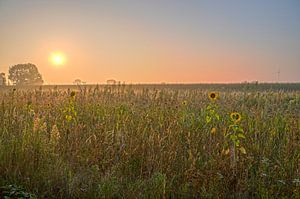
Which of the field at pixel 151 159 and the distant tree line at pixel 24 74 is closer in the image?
the field at pixel 151 159

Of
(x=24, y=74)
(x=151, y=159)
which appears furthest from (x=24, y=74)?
(x=151, y=159)

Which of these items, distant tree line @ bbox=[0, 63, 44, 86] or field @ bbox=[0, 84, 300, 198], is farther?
distant tree line @ bbox=[0, 63, 44, 86]

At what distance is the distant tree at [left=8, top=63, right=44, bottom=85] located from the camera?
60.3 metres

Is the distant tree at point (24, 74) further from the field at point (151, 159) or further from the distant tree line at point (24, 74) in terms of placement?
the field at point (151, 159)

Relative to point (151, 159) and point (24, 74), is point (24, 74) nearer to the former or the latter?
point (24, 74)

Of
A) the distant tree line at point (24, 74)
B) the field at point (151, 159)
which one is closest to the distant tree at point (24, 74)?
the distant tree line at point (24, 74)

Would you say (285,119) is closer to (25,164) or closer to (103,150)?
(103,150)

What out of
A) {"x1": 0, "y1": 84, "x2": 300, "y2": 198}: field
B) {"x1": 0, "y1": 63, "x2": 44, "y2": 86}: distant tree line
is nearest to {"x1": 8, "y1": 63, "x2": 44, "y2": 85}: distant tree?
{"x1": 0, "y1": 63, "x2": 44, "y2": 86}: distant tree line

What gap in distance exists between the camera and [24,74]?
6053 centimetres

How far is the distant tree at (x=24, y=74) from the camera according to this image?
6031 cm

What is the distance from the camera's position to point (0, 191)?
307 cm

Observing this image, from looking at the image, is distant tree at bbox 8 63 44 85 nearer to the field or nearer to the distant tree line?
the distant tree line

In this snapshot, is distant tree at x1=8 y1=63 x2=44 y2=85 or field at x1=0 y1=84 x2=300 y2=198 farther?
distant tree at x1=8 y1=63 x2=44 y2=85

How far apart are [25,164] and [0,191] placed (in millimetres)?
469
